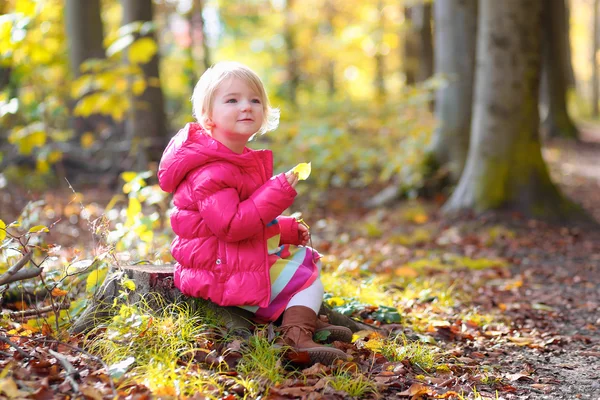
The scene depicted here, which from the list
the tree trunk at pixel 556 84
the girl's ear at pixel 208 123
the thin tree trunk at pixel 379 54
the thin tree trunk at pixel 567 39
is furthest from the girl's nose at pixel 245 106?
the thin tree trunk at pixel 567 39

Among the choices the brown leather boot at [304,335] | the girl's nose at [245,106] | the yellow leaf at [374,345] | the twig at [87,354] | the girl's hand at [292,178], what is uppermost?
the girl's nose at [245,106]

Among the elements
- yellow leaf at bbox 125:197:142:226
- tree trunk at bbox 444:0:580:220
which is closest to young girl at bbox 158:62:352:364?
yellow leaf at bbox 125:197:142:226

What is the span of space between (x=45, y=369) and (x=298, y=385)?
1.13 m

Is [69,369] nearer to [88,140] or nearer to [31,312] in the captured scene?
[31,312]

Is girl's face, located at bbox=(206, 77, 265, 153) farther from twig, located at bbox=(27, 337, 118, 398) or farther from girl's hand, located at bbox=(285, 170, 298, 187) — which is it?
twig, located at bbox=(27, 337, 118, 398)

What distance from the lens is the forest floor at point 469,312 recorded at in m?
2.80

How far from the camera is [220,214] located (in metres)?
2.84

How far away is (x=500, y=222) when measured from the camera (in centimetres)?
689

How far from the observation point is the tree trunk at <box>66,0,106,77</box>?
1058cm

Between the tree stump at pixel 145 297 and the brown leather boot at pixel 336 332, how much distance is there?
1.23 ft

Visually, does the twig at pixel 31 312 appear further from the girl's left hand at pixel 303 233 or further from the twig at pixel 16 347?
the girl's left hand at pixel 303 233

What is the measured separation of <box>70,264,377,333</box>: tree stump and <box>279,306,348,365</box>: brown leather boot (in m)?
0.26

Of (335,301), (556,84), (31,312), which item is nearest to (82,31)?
(31,312)

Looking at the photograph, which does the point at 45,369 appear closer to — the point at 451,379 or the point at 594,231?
the point at 451,379
